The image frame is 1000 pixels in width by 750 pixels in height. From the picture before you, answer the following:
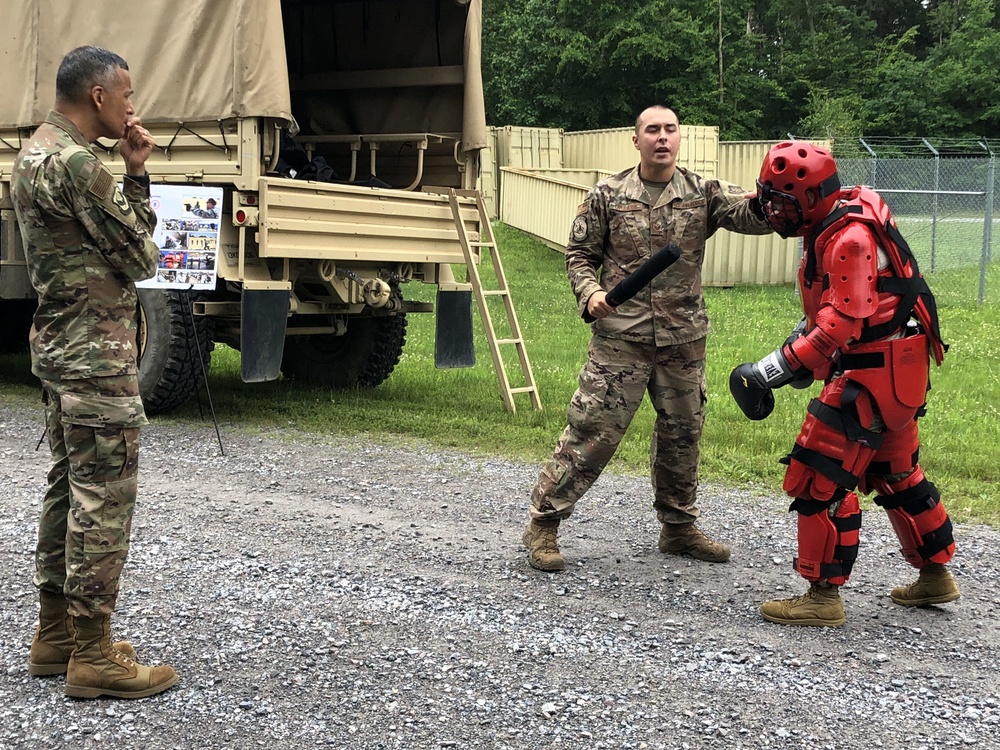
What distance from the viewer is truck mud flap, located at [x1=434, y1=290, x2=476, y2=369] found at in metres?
8.52

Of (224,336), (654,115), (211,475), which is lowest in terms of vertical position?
(211,475)

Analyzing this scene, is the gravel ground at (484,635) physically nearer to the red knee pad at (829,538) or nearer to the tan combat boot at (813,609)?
the tan combat boot at (813,609)

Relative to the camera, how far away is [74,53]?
3.28 m

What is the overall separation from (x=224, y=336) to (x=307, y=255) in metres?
1.35

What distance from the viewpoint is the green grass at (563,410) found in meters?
6.63

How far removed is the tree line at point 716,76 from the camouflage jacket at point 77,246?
100 feet

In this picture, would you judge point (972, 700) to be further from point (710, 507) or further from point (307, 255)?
point (307, 255)

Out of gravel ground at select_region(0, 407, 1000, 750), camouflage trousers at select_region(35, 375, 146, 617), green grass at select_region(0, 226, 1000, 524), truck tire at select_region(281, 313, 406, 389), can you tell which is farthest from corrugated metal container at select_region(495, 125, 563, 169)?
camouflage trousers at select_region(35, 375, 146, 617)

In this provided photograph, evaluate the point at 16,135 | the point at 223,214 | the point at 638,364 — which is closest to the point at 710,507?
the point at 638,364

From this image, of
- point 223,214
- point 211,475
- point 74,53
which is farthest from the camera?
point 223,214

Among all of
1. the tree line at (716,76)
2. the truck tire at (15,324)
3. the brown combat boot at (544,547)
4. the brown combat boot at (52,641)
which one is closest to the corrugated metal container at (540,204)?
the truck tire at (15,324)

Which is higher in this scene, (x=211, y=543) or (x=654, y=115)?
(x=654, y=115)

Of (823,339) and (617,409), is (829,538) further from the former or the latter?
(617,409)

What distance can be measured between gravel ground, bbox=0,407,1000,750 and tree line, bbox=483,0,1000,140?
28.6m
